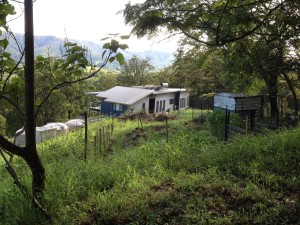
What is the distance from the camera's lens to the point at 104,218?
301 centimetres

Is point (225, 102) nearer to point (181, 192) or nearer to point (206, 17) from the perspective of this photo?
point (206, 17)

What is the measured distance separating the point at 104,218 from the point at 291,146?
3.46 meters

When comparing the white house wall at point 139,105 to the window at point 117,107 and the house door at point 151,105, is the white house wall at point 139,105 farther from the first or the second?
the window at point 117,107

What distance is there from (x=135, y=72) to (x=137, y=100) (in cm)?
1697

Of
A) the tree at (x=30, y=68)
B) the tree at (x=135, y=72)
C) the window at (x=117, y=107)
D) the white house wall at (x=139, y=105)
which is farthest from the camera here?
the tree at (x=135, y=72)

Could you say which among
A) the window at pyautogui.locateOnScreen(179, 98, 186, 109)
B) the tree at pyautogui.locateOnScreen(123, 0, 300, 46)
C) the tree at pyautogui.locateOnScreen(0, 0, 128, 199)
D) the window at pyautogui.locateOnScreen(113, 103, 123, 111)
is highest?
the tree at pyautogui.locateOnScreen(123, 0, 300, 46)

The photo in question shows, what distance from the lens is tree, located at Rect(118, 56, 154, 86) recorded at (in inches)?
1647

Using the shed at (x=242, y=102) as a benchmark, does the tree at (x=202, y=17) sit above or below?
above

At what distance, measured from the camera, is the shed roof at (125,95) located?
26109 mm

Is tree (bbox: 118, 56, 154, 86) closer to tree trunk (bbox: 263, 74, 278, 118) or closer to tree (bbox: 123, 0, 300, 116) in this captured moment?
tree trunk (bbox: 263, 74, 278, 118)

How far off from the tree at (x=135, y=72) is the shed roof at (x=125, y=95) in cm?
1301

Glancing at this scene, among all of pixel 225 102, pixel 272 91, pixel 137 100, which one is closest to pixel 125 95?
pixel 137 100

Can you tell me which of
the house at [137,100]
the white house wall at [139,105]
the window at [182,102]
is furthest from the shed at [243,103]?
the window at [182,102]

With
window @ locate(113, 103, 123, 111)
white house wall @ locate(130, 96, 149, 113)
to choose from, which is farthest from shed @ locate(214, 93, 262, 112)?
window @ locate(113, 103, 123, 111)
